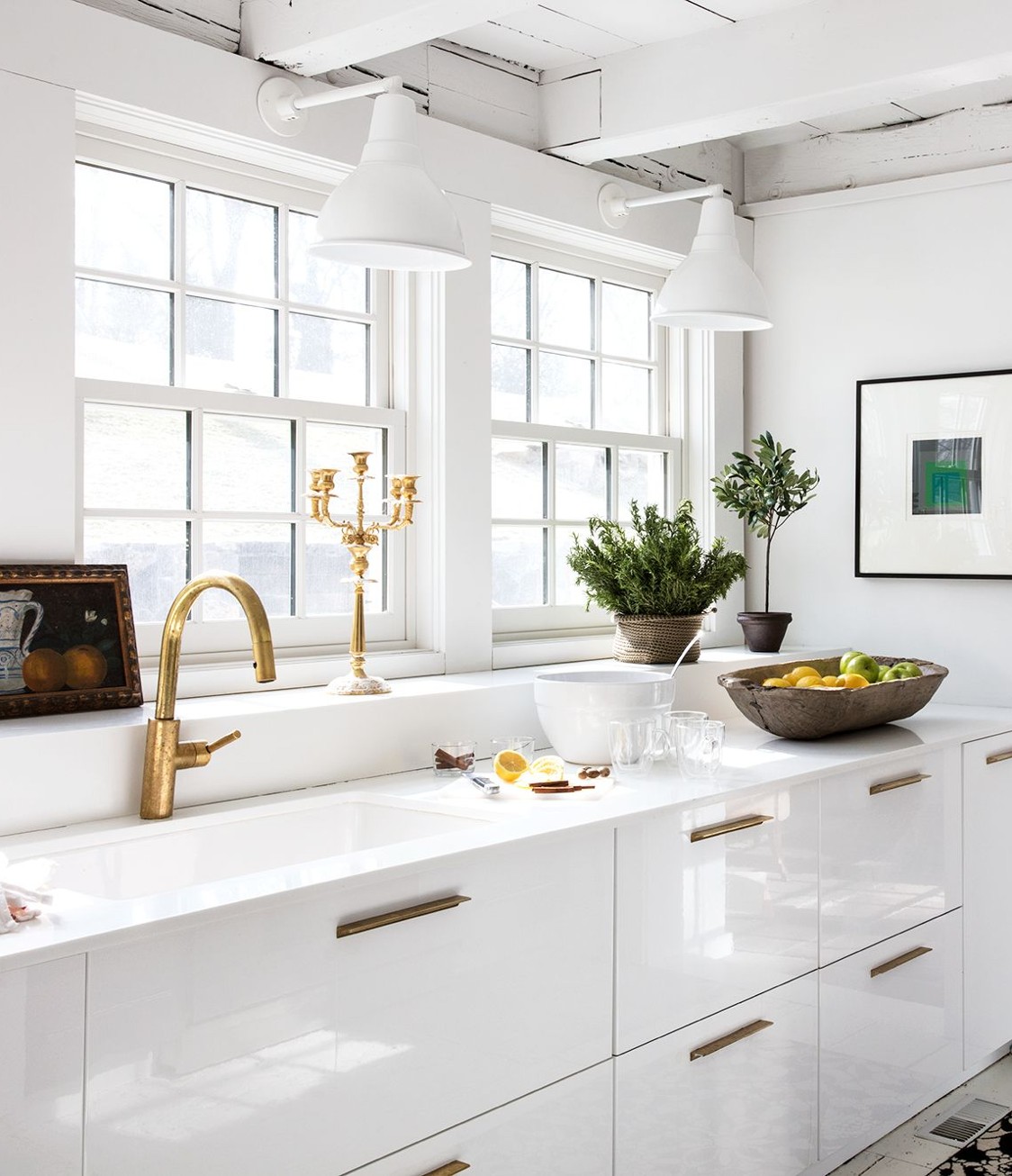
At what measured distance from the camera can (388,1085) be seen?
5.71 ft

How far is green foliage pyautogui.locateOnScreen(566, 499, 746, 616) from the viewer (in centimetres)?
322

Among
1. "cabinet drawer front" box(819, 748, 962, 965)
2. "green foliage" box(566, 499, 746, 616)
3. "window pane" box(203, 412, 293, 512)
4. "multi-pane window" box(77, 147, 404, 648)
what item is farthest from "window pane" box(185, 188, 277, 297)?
"cabinet drawer front" box(819, 748, 962, 965)

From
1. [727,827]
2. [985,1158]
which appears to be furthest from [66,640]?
[985,1158]

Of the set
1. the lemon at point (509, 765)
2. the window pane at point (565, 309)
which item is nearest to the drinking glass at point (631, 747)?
the lemon at point (509, 765)

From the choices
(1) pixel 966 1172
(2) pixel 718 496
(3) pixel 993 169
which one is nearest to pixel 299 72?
(2) pixel 718 496

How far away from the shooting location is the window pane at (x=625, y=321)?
373 cm

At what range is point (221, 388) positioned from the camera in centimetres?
273

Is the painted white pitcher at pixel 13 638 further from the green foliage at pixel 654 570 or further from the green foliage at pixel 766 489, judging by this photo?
the green foliage at pixel 766 489

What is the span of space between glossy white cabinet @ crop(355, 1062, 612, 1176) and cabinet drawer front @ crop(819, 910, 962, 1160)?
0.70 m

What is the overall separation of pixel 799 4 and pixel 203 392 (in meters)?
1.60

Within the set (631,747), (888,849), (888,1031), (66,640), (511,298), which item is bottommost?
(888,1031)

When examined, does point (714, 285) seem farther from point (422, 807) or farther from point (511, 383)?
point (422, 807)

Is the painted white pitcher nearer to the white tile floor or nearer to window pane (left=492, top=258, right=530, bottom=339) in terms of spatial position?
window pane (left=492, top=258, right=530, bottom=339)

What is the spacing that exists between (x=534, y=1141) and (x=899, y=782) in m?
1.23
